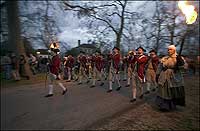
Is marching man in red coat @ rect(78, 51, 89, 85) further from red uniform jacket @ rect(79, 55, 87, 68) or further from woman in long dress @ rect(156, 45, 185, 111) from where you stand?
woman in long dress @ rect(156, 45, 185, 111)

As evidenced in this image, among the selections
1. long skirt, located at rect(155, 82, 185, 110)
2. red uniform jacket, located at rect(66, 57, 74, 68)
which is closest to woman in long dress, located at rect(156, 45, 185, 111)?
long skirt, located at rect(155, 82, 185, 110)

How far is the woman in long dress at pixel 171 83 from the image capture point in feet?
36.1

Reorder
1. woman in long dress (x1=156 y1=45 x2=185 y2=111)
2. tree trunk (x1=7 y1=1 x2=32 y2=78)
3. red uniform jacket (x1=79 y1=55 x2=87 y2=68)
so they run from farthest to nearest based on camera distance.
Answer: red uniform jacket (x1=79 y1=55 x2=87 y2=68), tree trunk (x1=7 y1=1 x2=32 y2=78), woman in long dress (x1=156 y1=45 x2=185 y2=111)

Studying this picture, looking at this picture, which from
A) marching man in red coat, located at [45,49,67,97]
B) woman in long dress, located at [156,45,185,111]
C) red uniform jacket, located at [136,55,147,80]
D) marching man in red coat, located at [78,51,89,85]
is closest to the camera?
woman in long dress, located at [156,45,185,111]

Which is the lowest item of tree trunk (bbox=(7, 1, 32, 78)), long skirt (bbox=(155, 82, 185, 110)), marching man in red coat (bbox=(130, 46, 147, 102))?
long skirt (bbox=(155, 82, 185, 110))

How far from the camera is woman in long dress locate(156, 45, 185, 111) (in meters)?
11.0

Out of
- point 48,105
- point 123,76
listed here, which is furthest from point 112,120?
point 123,76

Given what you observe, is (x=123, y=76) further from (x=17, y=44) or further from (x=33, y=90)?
(x=33, y=90)

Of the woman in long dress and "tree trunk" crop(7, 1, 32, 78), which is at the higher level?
"tree trunk" crop(7, 1, 32, 78)

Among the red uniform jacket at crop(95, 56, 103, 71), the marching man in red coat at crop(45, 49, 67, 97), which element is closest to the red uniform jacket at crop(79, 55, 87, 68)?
the red uniform jacket at crop(95, 56, 103, 71)

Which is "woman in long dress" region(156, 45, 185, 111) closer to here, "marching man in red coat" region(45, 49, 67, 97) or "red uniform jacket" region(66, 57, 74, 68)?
"marching man in red coat" region(45, 49, 67, 97)

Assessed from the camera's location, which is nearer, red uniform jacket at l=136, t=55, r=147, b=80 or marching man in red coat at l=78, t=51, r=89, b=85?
red uniform jacket at l=136, t=55, r=147, b=80

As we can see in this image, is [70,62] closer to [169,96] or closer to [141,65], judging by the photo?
[141,65]

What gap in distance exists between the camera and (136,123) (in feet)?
30.6
